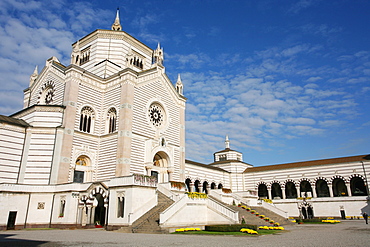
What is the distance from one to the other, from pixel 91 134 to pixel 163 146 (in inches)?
338

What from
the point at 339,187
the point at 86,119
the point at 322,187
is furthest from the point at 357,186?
the point at 86,119

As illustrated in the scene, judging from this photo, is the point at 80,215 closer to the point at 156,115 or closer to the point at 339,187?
the point at 156,115

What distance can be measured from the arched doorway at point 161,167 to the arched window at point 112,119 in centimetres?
667

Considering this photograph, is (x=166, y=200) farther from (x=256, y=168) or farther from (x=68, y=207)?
(x=256, y=168)

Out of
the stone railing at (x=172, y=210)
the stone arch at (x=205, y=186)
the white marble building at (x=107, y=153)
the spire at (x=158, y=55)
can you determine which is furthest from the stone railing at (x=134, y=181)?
the stone arch at (x=205, y=186)

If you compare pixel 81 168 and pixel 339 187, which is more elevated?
pixel 81 168

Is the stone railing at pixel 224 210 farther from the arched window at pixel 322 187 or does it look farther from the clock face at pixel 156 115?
the arched window at pixel 322 187

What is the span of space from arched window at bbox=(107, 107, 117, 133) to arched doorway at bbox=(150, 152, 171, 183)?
667 centimetres

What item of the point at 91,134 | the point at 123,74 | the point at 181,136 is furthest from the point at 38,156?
the point at 181,136

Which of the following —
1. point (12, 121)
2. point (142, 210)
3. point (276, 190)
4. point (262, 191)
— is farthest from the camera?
point (262, 191)

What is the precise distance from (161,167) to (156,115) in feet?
21.7

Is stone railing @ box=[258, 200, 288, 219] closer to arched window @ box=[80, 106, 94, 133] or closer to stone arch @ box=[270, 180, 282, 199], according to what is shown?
stone arch @ box=[270, 180, 282, 199]

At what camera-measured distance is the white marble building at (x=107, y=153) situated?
2392 centimetres

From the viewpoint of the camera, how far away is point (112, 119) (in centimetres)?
3244
